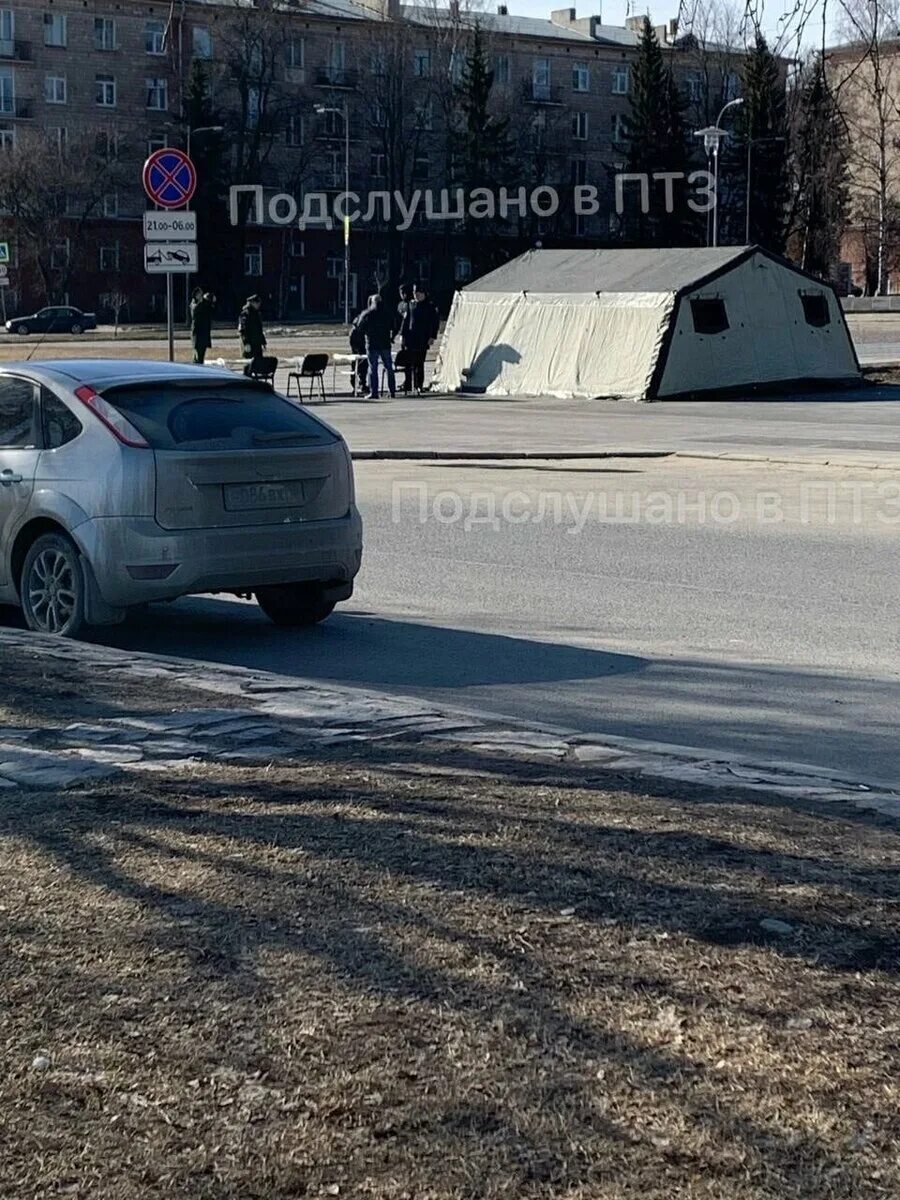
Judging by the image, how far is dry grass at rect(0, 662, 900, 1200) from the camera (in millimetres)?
3344

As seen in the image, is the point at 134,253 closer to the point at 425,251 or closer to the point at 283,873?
the point at 425,251

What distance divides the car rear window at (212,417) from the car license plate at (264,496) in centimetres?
23

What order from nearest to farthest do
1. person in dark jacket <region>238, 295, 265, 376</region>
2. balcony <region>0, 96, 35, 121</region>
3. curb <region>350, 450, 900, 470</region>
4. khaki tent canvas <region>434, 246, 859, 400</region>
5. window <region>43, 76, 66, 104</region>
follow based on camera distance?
curb <region>350, 450, 900, 470</region> → khaki tent canvas <region>434, 246, 859, 400</region> → person in dark jacket <region>238, 295, 265, 376</region> → balcony <region>0, 96, 35, 121</region> → window <region>43, 76, 66, 104</region>

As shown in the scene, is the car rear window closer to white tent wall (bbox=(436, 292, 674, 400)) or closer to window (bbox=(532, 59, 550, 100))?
white tent wall (bbox=(436, 292, 674, 400))

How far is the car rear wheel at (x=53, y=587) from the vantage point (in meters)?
9.81

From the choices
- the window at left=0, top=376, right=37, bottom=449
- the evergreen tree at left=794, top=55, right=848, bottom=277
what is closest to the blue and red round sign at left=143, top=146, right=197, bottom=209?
the evergreen tree at left=794, top=55, right=848, bottom=277

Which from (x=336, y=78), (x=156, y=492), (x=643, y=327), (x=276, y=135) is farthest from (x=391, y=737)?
(x=276, y=135)

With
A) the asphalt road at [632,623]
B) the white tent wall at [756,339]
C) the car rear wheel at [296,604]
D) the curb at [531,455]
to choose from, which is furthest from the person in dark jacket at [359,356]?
the car rear wheel at [296,604]

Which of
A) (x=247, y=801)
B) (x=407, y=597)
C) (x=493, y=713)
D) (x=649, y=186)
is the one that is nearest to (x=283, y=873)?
(x=247, y=801)

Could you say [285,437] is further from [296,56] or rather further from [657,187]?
[296,56]

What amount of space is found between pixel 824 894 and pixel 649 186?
248ft

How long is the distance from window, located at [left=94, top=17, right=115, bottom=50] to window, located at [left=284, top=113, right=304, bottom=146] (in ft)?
31.7

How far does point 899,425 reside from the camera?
26.8 meters

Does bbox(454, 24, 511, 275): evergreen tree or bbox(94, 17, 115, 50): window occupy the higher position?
bbox(94, 17, 115, 50): window
